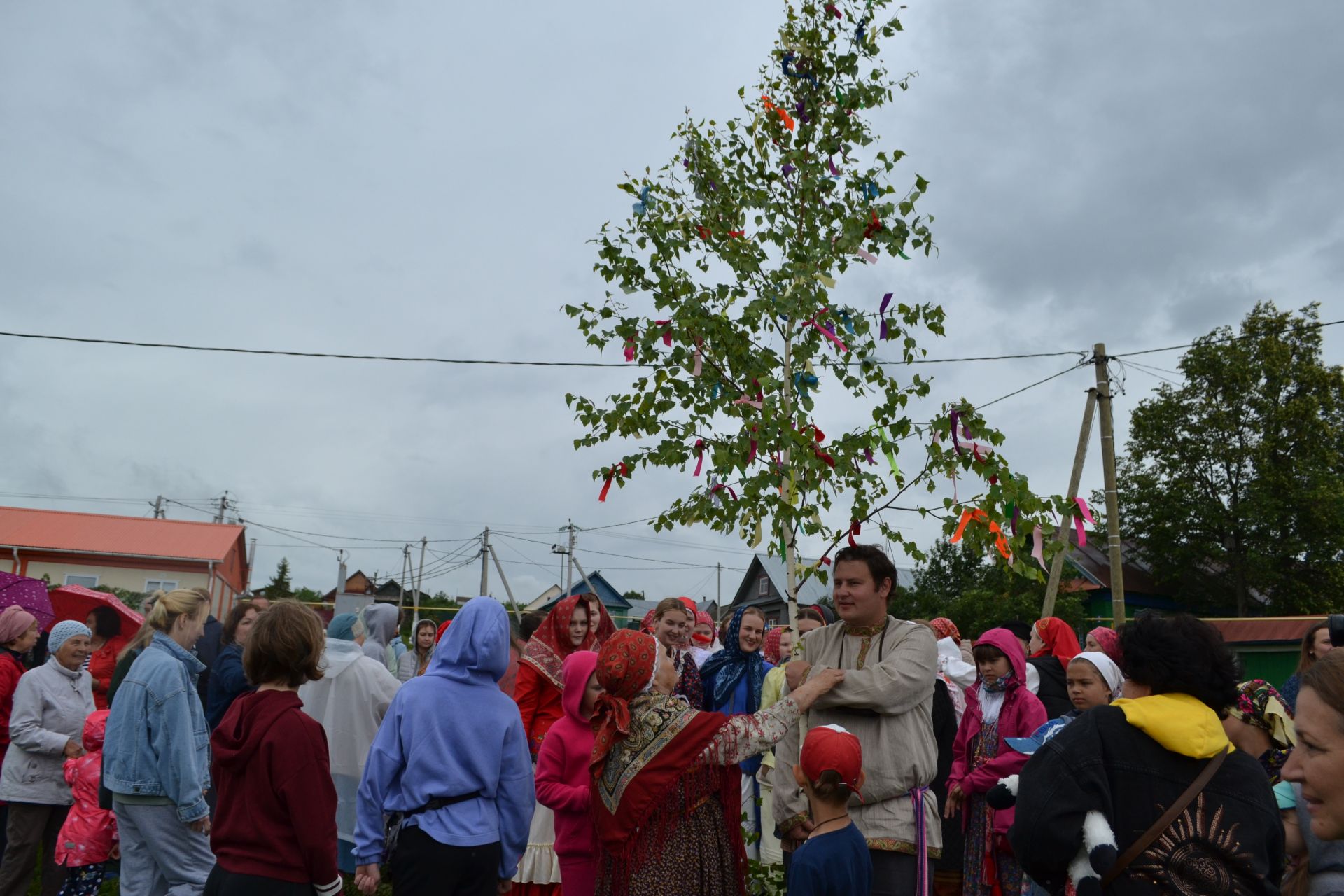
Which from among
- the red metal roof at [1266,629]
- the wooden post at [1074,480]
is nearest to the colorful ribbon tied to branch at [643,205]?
the wooden post at [1074,480]

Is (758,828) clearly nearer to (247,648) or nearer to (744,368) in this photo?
(744,368)

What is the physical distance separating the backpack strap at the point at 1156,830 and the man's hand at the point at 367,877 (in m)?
2.75

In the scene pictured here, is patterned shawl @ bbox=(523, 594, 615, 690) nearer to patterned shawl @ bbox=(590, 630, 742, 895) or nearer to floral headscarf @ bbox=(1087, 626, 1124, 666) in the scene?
patterned shawl @ bbox=(590, 630, 742, 895)

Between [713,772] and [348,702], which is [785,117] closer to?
[713,772]

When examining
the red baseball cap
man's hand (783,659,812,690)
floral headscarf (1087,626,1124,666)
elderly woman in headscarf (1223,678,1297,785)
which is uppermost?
floral headscarf (1087,626,1124,666)

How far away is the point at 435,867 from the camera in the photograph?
12.3 ft

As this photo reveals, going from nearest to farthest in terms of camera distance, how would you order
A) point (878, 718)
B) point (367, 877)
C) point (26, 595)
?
point (878, 718), point (367, 877), point (26, 595)

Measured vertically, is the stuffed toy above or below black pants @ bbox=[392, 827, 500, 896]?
above

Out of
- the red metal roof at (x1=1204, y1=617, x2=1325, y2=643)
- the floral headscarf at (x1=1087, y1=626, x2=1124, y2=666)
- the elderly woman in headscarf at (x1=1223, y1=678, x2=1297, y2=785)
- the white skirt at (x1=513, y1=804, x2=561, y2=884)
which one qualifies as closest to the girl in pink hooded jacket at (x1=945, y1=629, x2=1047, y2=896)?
the floral headscarf at (x1=1087, y1=626, x2=1124, y2=666)

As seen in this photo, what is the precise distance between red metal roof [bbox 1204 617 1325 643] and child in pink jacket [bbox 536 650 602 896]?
18.6 m

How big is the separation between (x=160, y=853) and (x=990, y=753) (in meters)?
4.42

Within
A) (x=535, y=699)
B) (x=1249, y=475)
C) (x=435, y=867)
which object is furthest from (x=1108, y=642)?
(x=1249, y=475)

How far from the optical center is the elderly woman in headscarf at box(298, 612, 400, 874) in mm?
5914

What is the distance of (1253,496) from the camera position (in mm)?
29000
